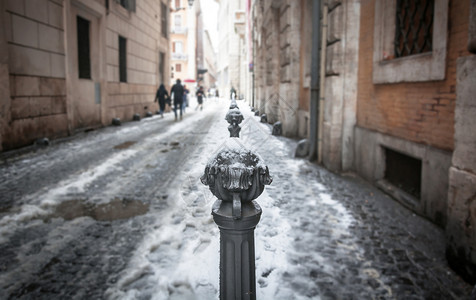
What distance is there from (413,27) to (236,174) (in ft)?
13.4

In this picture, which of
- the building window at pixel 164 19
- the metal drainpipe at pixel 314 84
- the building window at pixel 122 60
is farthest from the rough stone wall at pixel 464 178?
the building window at pixel 164 19

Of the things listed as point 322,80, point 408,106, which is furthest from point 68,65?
point 408,106

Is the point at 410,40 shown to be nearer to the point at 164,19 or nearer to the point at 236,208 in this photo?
the point at 236,208

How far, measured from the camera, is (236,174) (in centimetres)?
207

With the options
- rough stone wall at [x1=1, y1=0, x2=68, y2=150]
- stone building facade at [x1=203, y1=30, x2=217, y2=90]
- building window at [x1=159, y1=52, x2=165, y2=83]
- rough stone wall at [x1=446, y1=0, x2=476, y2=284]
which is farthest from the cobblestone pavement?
stone building facade at [x1=203, y1=30, x2=217, y2=90]

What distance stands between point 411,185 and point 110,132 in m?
10.4

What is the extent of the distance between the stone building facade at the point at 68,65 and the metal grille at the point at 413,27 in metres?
7.82

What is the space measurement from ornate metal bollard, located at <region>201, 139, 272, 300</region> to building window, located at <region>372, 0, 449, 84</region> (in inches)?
112

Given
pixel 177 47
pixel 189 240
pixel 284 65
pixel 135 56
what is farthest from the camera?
pixel 177 47

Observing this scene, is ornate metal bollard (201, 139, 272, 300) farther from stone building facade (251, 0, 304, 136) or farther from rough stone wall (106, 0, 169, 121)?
rough stone wall (106, 0, 169, 121)

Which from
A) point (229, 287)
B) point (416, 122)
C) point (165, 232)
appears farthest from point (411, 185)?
point (229, 287)

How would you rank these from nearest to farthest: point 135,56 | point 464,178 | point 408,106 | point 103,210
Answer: point 464,178 → point 103,210 → point 408,106 → point 135,56

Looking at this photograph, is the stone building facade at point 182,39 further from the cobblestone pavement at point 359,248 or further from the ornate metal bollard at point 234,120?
the ornate metal bollard at point 234,120

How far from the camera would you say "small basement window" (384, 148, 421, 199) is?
4.81m
